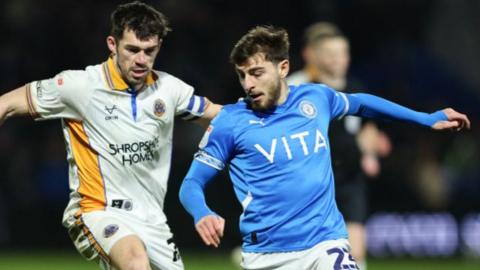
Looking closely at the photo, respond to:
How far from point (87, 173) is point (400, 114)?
80.1 inches

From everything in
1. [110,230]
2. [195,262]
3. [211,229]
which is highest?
[211,229]

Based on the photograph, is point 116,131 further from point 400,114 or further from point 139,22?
point 400,114

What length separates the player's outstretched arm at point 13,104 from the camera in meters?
7.11

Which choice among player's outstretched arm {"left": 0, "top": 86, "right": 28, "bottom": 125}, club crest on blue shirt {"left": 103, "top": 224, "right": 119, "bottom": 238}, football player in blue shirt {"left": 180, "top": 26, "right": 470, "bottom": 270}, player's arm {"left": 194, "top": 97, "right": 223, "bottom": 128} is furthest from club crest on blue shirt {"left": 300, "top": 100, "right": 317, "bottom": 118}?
player's outstretched arm {"left": 0, "top": 86, "right": 28, "bottom": 125}

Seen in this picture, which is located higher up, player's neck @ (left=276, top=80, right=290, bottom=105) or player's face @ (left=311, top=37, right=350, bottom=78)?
player's neck @ (left=276, top=80, right=290, bottom=105)

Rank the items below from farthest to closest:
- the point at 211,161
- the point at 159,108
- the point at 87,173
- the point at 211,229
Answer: the point at 159,108 < the point at 87,173 < the point at 211,161 < the point at 211,229

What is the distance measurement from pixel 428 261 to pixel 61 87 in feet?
26.2

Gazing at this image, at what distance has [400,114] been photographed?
7.07 metres

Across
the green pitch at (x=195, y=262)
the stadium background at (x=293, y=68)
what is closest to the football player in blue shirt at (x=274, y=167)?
the green pitch at (x=195, y=262)

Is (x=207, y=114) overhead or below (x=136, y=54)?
below

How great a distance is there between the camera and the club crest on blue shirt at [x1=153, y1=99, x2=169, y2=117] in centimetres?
738

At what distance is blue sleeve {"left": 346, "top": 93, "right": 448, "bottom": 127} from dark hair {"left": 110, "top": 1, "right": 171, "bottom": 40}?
129cm

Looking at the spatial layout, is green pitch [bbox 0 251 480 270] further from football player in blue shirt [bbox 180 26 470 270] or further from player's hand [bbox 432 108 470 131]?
football player in blue shirt [bbox 180 26 470 270]

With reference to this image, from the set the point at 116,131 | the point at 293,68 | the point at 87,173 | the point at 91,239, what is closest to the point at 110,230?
the point at 91,239
